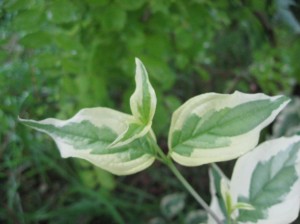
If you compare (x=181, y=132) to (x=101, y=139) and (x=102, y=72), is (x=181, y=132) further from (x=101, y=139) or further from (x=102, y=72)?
(x=102, y=72)

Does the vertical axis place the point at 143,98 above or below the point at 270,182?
above

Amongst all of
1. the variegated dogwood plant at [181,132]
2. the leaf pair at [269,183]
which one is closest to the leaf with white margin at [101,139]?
the variegated dogwood plant at [181,132]

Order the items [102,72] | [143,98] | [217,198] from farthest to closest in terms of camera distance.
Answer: [102,72]
[217,198]
[143,98]

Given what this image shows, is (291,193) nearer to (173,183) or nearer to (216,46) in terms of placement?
(173,183)

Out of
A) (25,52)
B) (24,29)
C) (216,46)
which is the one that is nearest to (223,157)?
(24,29)

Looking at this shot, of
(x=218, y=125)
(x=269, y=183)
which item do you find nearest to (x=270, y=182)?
(x=269, y=183)

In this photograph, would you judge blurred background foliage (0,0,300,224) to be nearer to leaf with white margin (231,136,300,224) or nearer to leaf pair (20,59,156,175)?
leaf pair (20,59,156,175)
